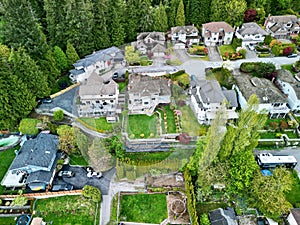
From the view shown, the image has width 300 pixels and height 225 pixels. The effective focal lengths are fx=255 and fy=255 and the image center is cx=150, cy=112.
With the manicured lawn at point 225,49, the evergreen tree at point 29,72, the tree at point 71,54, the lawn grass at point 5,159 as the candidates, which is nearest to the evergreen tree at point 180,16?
the manicured lawn at point 225,49

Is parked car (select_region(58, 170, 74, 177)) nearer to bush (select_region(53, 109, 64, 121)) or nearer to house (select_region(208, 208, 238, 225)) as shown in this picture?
bush (select_region(53, 109, 64, 121))

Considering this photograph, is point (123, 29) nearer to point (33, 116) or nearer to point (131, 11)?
point (131, 11)

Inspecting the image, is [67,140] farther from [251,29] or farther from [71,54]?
[251,29]

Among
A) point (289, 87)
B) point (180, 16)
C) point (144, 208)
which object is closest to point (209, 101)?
point (289, 87)

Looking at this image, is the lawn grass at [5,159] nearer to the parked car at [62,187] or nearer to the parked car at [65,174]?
the parked car at [65,174]

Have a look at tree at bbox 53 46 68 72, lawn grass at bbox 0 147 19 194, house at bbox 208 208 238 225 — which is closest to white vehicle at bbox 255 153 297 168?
house at bbox 208 208 238 225
